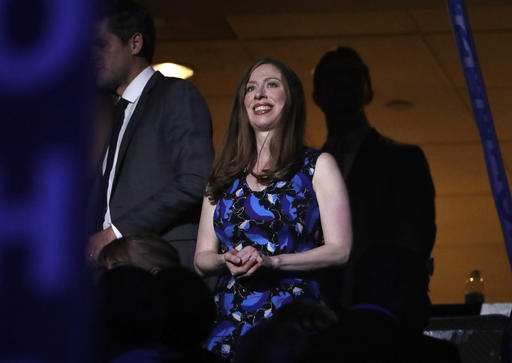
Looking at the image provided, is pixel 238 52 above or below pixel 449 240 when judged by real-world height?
above

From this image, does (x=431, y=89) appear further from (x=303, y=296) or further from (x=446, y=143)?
(x=303, y=296)

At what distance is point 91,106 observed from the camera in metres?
0.41

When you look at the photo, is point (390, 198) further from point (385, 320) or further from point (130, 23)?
point (385, 320)

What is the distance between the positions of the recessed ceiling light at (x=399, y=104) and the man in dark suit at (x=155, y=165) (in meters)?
4.13

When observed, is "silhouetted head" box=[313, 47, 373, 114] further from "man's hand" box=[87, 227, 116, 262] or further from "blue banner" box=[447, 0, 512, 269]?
"blue banner" box=[447, 0, 512, 269]

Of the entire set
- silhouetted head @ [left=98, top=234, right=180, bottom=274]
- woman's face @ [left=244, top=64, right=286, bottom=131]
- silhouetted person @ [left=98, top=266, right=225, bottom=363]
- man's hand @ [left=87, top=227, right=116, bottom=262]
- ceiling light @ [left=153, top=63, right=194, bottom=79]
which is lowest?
silhouetted person @ [left=98, top=266, right=225, bottom=363]

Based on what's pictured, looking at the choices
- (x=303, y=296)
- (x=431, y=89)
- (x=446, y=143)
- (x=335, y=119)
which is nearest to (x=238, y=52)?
(x=431, y=89)

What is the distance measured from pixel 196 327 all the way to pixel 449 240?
8071 mm

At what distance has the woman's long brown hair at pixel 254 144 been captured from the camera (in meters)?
2.40

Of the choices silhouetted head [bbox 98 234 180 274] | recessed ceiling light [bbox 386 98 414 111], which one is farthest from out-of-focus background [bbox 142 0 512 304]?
silhouetted head [bbox 98 234 180 274]

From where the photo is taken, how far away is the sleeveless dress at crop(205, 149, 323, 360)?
2211 mm

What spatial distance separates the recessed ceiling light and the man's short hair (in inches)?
159

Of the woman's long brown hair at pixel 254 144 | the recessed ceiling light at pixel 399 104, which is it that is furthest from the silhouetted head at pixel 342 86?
the recessed ceiling light at pixel 399 104

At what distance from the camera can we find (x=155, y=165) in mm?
2533
